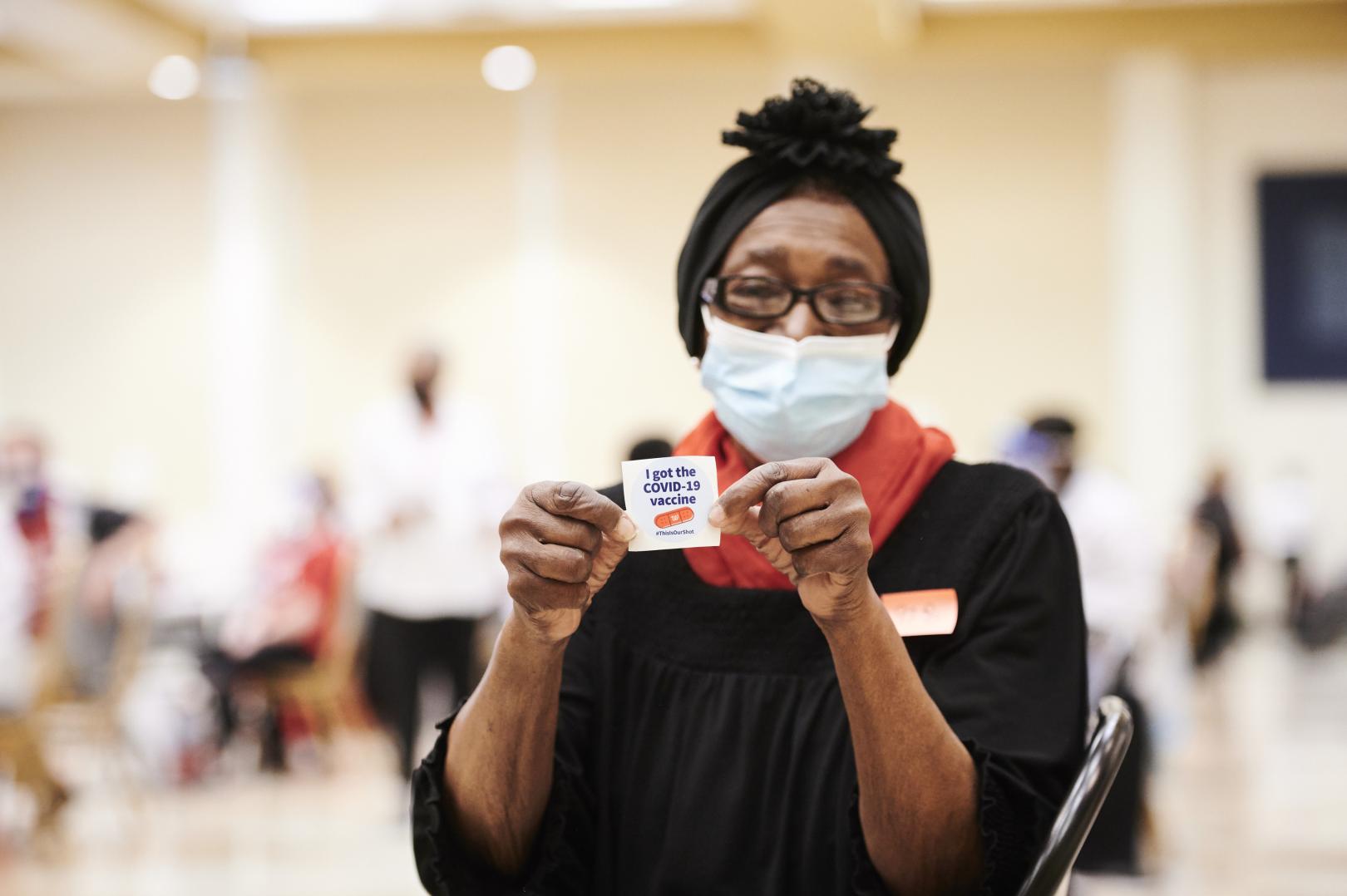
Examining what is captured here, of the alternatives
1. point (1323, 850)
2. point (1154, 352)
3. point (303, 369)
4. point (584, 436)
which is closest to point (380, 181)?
point (303, 369)

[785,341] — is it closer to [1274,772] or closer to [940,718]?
[940,718]

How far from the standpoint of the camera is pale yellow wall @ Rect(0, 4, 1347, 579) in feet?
36.3

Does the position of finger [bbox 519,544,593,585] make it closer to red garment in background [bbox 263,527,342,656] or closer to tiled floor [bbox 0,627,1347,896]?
tiled floor [bbox 0,627,1347,896]

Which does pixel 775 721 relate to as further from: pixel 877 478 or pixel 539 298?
pixel 539 298

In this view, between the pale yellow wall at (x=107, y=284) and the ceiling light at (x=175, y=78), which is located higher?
the ceiling light at (x=175, y=78)

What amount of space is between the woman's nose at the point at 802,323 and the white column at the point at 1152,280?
32.9ft

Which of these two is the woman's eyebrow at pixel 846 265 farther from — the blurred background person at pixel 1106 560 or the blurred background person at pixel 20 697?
the blurred background person at pixel 20 697

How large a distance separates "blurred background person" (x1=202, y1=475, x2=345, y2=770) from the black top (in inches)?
224

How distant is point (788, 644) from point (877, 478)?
20 centimetres

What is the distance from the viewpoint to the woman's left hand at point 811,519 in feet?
3.97

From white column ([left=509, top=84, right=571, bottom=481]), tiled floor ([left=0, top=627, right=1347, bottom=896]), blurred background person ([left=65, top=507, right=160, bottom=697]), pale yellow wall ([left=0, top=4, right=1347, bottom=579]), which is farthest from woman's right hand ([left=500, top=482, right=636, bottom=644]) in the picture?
white column ([left=509, top=84, right=571, bottom=481])

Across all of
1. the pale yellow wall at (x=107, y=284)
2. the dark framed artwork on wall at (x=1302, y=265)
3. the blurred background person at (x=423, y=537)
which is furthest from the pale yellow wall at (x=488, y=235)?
the blurred background person at (x=423, y=537)

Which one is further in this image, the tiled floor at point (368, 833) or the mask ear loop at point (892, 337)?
the tiled floor at point (368, 833)

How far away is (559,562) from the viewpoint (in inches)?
49.6
